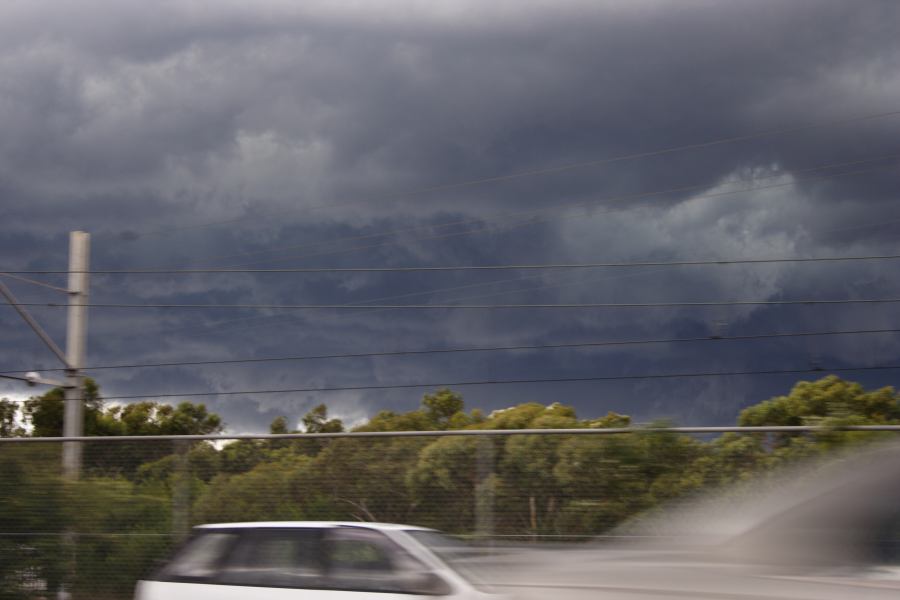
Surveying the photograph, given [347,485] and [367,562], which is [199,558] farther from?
[347,485]

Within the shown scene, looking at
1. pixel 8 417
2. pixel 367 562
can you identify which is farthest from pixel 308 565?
pixel 8 417

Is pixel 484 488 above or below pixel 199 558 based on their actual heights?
above

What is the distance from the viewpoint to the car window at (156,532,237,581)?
764 centimetres

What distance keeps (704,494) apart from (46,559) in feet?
25.4

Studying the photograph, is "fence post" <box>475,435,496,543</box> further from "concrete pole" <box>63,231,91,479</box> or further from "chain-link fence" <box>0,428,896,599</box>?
"concrete pole" <box>63,231,91,479</box>

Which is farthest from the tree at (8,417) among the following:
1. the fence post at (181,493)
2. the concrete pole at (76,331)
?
the fence post at (181,493)

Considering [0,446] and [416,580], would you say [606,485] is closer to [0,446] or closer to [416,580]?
[416,580]

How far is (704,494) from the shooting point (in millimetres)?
10398

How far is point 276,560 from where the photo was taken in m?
7.53

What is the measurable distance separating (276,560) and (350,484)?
3838mm

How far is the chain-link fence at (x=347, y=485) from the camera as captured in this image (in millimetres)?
10555

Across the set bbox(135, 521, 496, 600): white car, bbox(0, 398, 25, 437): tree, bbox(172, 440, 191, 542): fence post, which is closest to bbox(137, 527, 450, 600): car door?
bbox(135, 521, 496, 600): white car

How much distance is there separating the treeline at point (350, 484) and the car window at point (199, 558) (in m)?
3.55

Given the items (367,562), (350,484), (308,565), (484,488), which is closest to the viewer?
(367,562)
